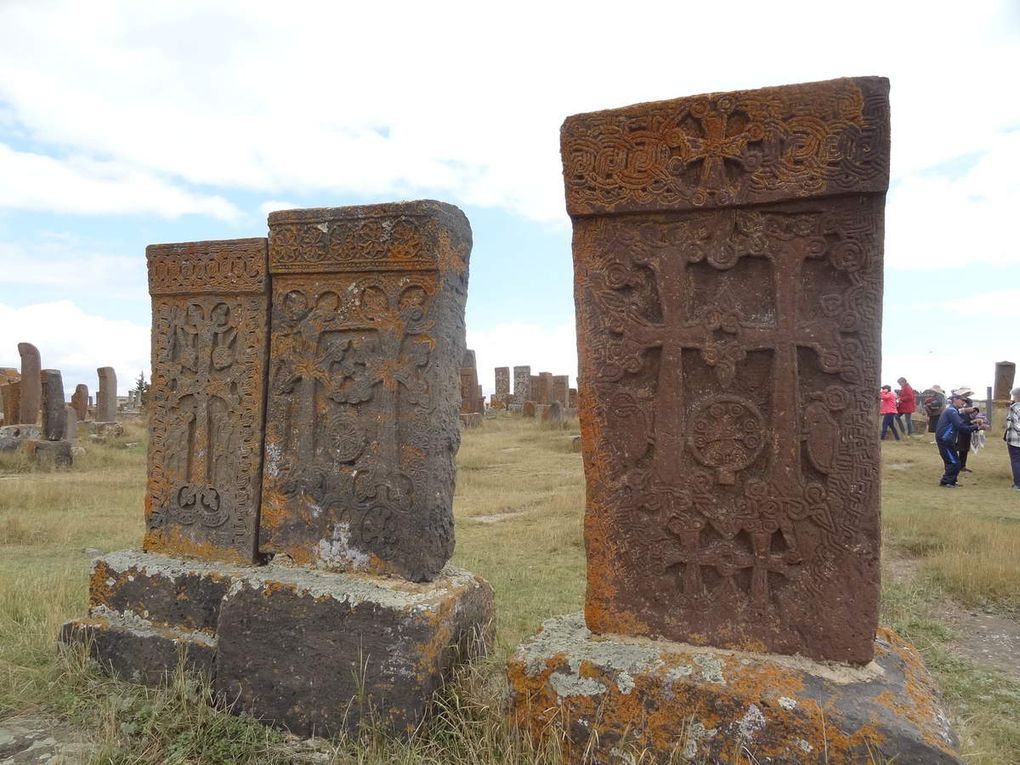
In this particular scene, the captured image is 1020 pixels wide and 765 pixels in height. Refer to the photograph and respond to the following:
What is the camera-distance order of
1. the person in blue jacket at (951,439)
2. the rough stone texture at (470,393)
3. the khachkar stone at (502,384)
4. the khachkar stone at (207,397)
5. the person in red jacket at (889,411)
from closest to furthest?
the khachkar stone at (207,397)
the person in blue jacket at (951,439)
the person in red jacket at (889,411)
the rough stone texture at (470,393)
the khachkar stone at (502,384)

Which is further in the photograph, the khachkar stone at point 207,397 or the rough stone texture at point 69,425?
the rough stone texture at point 69,425

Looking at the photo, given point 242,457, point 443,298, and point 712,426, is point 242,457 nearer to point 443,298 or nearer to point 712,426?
point 443,298

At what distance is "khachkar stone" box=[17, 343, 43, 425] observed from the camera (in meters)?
13.0

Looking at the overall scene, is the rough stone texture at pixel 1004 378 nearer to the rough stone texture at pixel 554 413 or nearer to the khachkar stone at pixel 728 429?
the rough stone texture at pixel 554 413

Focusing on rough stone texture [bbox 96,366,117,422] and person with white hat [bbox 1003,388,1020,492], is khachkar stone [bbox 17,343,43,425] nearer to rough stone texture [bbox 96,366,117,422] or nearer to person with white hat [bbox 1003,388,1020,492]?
rough stone texture [bbox 96,366,117,422]

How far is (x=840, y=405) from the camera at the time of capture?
222 centimetres

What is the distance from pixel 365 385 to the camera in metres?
3.02

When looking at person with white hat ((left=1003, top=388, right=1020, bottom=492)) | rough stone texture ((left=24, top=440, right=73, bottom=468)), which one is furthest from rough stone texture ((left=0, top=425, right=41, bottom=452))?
person with white hat ((left=1003, top=388, right=1020, bottom=492))

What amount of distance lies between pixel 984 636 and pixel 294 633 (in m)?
3.59

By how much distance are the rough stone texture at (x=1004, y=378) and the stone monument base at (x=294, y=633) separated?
21036 mm

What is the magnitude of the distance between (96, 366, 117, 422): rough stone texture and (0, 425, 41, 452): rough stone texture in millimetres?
6672

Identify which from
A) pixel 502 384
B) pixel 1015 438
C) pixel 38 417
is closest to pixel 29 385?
pixel 38 417

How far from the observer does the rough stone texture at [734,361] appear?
219 centimetres

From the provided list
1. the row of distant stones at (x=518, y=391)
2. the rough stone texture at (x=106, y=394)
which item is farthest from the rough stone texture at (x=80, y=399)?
the row of distant stones at (x=518, y=391)
